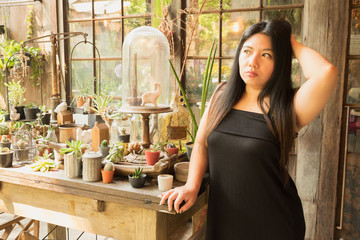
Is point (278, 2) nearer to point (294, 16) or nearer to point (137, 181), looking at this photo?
point (294, 16)

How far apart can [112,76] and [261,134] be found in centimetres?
307

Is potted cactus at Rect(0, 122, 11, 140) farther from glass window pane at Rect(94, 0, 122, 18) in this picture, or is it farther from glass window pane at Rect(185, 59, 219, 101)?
glass window pane at Rect(94, 0, 122, 18)

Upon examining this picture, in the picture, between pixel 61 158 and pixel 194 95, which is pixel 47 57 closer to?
pixel 194 95

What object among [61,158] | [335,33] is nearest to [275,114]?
[61,158]

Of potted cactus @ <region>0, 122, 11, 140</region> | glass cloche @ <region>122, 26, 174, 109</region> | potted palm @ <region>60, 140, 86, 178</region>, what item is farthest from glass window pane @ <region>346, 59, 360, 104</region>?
potted cactus @ <region>0, 122, 11, 140</region>

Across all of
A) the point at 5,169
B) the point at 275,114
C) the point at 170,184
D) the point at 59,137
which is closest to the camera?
the point at 275,114

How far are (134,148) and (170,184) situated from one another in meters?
0.45

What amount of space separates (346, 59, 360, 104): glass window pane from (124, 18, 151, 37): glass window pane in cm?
218

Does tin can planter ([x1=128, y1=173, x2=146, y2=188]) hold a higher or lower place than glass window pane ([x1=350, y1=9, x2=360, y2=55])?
lower

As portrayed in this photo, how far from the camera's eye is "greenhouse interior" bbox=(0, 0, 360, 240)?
135 centimetres

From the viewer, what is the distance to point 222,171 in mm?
1415

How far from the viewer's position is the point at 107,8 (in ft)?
13.0

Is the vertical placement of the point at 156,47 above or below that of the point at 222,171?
above

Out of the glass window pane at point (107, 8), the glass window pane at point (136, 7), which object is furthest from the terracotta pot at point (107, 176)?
the glass window pane at point (107, 8)
